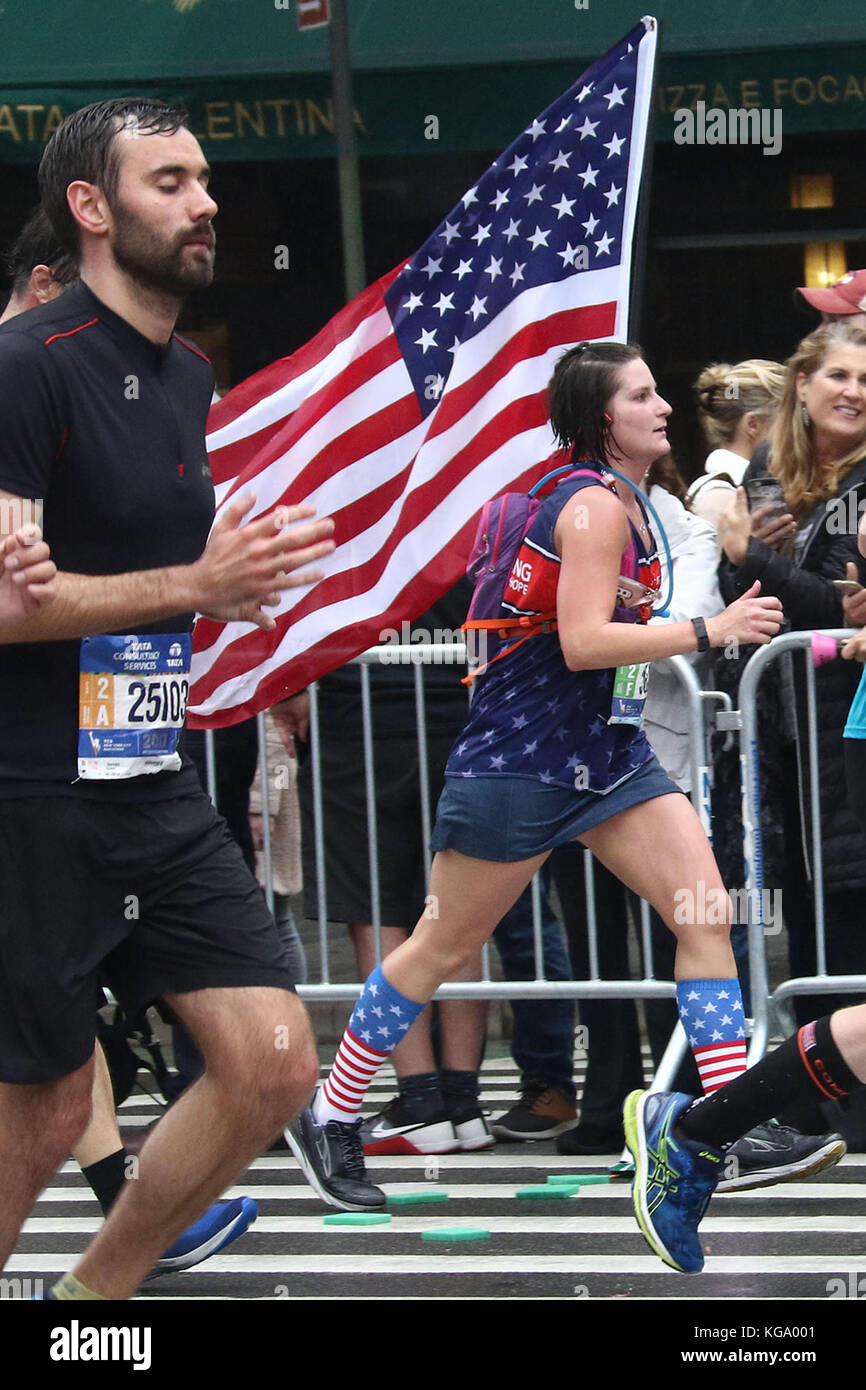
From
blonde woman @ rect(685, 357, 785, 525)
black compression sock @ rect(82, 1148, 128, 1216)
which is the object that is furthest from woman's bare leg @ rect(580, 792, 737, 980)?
blonde woman @ rect(685, 357, 785, 525)

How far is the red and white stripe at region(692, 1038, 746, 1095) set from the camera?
4.70 m

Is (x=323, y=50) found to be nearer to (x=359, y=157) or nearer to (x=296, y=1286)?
(x=359, y=157)

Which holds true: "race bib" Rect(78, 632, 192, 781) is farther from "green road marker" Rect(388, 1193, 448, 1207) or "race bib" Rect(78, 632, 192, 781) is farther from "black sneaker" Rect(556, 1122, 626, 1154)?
"black sneaker" Rect(556, 1122, 626, 1154)

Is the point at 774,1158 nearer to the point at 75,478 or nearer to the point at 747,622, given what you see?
the point at 747,622

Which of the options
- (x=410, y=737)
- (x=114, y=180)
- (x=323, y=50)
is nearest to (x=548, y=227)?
(x=410, y=737)

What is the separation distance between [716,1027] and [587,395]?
4.73ft

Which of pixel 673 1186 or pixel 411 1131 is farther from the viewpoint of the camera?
pixel 411 1131

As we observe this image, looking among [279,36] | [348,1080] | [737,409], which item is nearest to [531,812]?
[348,1080]

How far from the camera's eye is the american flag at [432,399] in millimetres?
5531

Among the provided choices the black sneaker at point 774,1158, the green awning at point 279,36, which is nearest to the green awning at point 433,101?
the green awning at point 279,36

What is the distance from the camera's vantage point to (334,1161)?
→ 17.1ft

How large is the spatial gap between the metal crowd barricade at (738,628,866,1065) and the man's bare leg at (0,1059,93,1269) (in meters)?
2.61

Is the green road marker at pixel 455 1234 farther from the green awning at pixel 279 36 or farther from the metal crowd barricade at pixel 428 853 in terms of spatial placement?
the green awning at pixel 279 36

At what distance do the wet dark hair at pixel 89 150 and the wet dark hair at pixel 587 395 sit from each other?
4.76 ft
